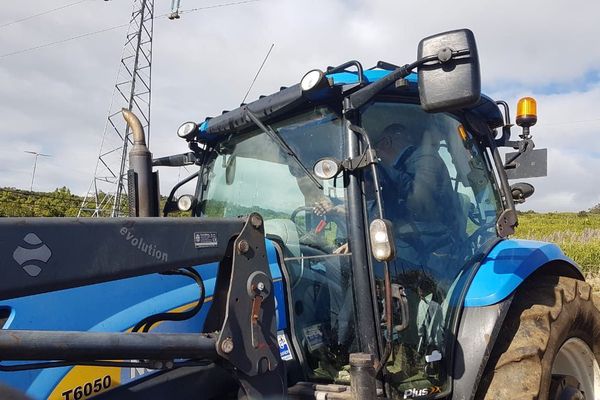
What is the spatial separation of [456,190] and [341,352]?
1117 millimetres

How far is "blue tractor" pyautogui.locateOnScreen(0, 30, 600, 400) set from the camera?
1.83m

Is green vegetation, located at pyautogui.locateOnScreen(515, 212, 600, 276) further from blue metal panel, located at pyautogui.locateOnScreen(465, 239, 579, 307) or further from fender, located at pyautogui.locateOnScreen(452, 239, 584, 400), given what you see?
fender, located at pyautogui.locateOnScreen(452, 239, 584, 400)

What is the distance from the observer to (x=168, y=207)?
3666mm

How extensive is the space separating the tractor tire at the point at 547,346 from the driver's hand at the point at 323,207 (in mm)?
1090

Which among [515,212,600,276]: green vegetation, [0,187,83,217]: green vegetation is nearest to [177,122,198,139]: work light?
[515,212,600,276]: green vegetation

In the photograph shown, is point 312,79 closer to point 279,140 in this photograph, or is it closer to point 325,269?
point 279,140

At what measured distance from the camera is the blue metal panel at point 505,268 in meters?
2.78

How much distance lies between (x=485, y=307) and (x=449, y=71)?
4.03ft

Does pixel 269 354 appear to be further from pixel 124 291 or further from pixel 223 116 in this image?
pixel 223 116

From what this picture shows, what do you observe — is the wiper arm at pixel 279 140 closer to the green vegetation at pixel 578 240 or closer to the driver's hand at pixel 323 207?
the driver's hand at pixel 323 207

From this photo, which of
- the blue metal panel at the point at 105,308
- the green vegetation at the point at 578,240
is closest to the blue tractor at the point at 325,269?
the blue metal panel at the point at 105,308

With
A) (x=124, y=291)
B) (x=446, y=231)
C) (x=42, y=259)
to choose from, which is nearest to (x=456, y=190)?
(x=446, y=231)

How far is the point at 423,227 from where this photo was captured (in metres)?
2.79

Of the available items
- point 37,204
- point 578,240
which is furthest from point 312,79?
point 578,240
